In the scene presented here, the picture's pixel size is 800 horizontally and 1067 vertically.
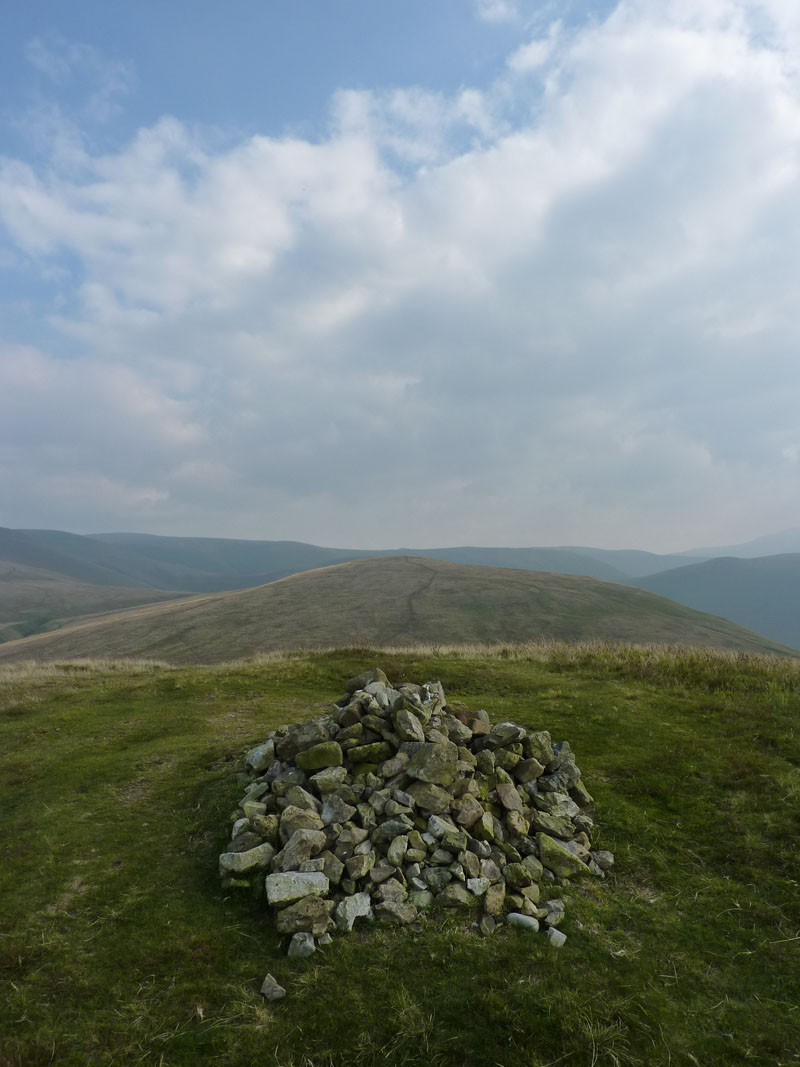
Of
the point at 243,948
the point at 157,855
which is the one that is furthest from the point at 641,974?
the point at 157,855

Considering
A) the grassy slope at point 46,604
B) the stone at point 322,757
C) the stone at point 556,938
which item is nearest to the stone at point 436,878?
the stone at point 556,938

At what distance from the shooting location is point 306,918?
6.89 m

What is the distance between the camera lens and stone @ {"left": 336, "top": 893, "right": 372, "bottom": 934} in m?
6.95

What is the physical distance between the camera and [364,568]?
98688 millimetres

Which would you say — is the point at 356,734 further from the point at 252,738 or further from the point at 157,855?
the point at 252,738

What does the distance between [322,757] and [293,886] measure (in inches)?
96.6

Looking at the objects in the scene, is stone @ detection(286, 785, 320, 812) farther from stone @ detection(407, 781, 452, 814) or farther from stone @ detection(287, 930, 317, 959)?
stone @ detection(287, 930, 317, 959)

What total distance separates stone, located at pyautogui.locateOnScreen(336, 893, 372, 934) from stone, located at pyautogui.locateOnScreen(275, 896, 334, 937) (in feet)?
0.46

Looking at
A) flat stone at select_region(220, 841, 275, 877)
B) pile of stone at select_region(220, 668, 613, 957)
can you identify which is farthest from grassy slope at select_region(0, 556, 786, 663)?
flat stone at select_region(220, 841, 275, 877)

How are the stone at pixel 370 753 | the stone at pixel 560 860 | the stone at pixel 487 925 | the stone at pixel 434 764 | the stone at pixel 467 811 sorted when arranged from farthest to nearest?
the stone at pixel 370 753
the stone at pixel 434 764
the stone at pixel 467 811
the stone at pixel 560 860
the stone at pixel 487 925

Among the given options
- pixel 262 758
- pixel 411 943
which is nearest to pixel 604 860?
pixel 411 943

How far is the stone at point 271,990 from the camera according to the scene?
5.90m

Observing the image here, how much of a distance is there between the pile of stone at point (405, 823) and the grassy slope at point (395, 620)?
4175 cm

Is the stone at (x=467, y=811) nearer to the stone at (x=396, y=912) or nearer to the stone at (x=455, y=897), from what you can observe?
the stone at (x=455, y=897)
